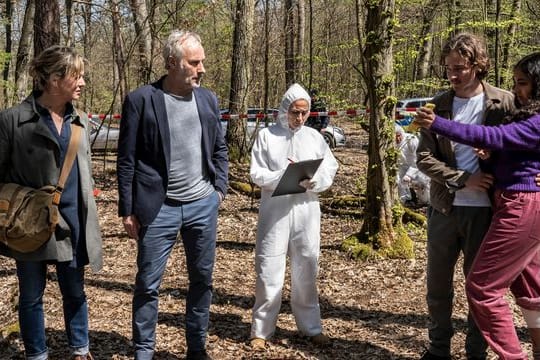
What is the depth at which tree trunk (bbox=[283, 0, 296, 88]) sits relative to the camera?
1245 cm

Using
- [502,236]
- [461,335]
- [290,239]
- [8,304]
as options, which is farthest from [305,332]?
[8,304]

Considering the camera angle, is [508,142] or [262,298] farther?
[262,298]

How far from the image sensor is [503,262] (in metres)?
3.22

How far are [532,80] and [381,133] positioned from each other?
295 cm

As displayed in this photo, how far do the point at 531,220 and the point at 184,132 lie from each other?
6.77 ft

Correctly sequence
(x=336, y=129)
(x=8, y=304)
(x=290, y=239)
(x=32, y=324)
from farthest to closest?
(x=336, y=129), (x=8, y=304), (x=290, y=239), (x=32, y=324)

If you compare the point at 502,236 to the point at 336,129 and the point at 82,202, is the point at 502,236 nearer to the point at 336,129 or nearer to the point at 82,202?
the point at 82,202

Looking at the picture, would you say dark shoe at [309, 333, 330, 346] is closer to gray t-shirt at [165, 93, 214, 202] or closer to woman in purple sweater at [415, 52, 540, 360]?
woman in purple sweater at [415, 52, 540, 360]

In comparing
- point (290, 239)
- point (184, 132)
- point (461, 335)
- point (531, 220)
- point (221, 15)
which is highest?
point (221, 15)

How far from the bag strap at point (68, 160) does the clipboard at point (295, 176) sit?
53.1 inches

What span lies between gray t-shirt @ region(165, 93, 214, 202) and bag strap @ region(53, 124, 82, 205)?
566 mm

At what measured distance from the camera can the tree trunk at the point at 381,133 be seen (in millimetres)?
5984

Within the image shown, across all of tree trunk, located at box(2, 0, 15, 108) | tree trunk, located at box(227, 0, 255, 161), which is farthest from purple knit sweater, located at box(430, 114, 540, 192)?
tree trunk, located at box(2, 0, 15, 108)

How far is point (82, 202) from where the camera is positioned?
11.6ft
